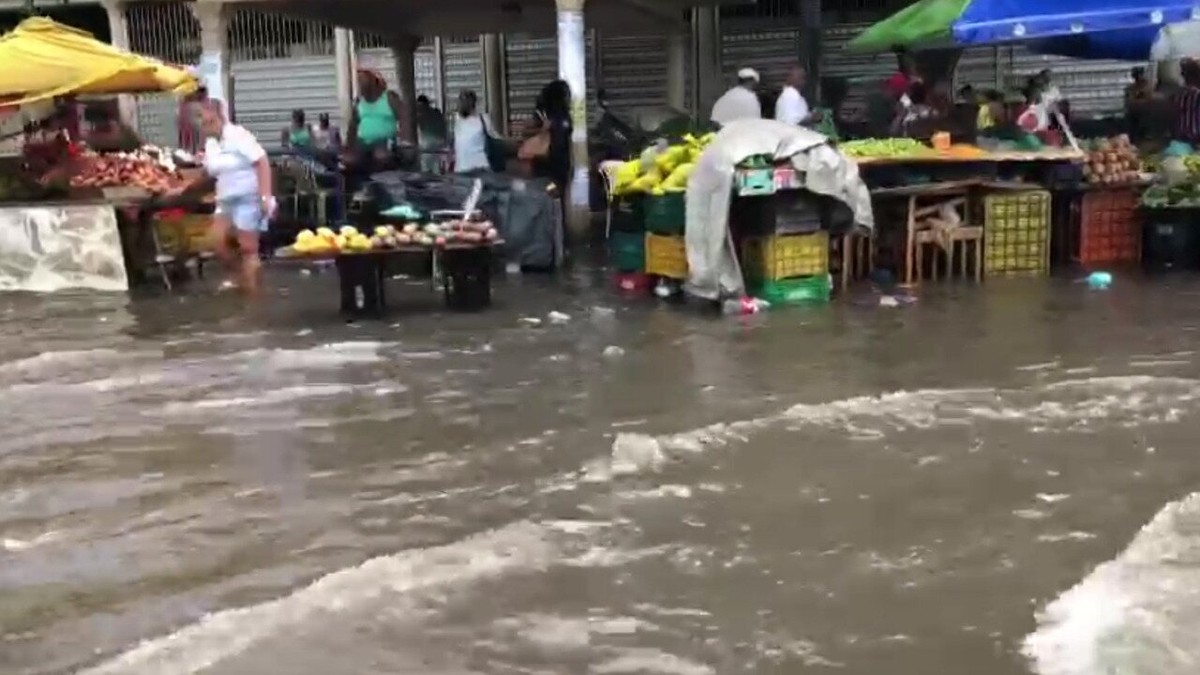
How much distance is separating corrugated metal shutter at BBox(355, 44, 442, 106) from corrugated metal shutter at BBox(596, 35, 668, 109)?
9.20ft

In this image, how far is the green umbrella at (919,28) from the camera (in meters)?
13.9

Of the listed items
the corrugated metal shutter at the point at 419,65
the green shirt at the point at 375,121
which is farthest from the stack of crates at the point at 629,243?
the corrugated metal shutter at the point at 419,65

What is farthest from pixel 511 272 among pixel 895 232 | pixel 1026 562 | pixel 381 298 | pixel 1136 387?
pixel 1026 562

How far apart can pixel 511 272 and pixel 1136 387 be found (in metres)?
7.37

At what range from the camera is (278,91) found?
2200 cm

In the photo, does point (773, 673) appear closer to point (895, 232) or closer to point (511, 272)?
point (895, 232)

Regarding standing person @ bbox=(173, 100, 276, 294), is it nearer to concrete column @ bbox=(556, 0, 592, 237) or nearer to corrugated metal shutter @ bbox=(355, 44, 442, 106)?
concrete column @ bbox=(556, 0, 592, 237)

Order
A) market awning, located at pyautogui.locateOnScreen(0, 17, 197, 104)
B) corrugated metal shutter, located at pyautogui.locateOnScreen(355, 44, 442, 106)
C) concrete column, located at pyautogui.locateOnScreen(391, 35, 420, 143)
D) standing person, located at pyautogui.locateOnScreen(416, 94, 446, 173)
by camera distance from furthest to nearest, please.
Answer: corrugated metal shutter, located at pyautogui.locateOnScreen(355, 44, 442, 106) → concrete column, located at pyautogui.locateOnScreen(391, 35, 420, 143) → standing person, located at pyautogui.locateOnScreen(416, 94, 446, 173) → market awning, located at pyautogui.locateOnScreen(0, 17, 197, 104)

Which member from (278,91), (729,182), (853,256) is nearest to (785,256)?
(729,182)

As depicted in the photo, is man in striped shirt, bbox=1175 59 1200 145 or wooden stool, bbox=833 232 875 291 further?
man in striped shirt, bbox=1175 59 1200 145

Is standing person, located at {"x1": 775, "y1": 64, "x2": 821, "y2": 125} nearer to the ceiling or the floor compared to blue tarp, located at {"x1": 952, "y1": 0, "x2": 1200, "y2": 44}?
nearer to the floor

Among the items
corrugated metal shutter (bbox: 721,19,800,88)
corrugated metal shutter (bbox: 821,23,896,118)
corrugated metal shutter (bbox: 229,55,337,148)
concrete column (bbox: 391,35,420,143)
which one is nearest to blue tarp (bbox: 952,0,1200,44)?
corrugated metal shutter (bbox: 821,23,896,118)

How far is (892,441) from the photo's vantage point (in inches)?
265

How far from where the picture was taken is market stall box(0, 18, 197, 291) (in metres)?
13.0
